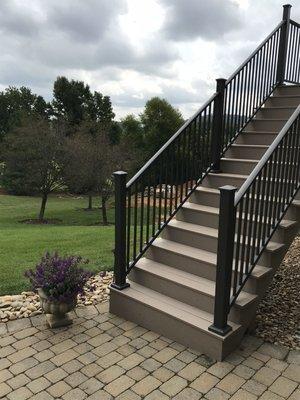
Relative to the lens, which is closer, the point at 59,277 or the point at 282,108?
the point at 59,277

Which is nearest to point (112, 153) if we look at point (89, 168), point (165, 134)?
point (89, 168)

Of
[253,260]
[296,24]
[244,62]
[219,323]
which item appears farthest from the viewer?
[296,24]

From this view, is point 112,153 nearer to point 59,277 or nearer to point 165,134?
point 59,277

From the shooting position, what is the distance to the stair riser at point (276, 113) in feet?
18.3

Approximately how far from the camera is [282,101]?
591 centimetres

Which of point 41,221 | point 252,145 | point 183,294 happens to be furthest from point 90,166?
point 183,294

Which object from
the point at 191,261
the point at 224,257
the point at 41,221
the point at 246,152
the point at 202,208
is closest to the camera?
the point at 224,257

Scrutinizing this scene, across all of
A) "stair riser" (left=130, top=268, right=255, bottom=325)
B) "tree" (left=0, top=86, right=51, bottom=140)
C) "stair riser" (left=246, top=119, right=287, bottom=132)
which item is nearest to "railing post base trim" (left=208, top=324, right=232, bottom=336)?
"stair riser" (left=130, top=268, right=255, bottom=325)

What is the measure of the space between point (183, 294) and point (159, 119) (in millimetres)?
32278

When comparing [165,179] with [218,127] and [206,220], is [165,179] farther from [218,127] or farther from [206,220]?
[218,127]

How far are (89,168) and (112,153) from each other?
5.05ft

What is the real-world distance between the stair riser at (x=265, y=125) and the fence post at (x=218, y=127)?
79cm

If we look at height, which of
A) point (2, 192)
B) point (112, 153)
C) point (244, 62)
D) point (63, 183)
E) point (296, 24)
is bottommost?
point (2, 192)

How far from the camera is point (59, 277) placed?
354cm
